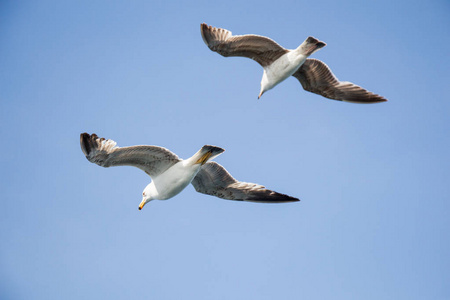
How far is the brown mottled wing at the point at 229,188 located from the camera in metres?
14.2

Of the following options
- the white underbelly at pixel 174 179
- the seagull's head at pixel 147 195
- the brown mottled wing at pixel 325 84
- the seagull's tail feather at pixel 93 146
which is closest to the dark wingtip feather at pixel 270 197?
the white underbelly at pixel 174 179

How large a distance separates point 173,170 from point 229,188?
1.93 m

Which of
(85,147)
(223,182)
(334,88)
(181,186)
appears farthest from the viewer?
(334,88)

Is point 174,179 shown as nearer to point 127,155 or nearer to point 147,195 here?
point 147,195

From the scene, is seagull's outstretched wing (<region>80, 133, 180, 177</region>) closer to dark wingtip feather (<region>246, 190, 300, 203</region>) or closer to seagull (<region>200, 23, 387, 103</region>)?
dark wingtip feather (<region>246, 190, 300, 203</region>)

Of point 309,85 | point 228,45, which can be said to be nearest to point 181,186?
point 228,45

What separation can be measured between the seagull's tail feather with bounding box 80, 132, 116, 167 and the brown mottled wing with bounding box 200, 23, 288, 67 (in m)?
3.82

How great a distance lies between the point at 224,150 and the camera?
12.6 meters

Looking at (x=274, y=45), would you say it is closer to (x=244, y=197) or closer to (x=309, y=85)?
(x=309, y=85)

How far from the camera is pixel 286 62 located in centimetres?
1472

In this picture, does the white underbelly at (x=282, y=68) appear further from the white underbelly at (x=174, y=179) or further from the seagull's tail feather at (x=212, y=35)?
the white underbelly at (x=174, y=179)

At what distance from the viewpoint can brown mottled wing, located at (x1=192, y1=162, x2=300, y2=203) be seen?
46.6 ft

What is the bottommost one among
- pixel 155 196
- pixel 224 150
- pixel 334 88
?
pixel 155 196

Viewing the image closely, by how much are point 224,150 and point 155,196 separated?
6.42 feet
